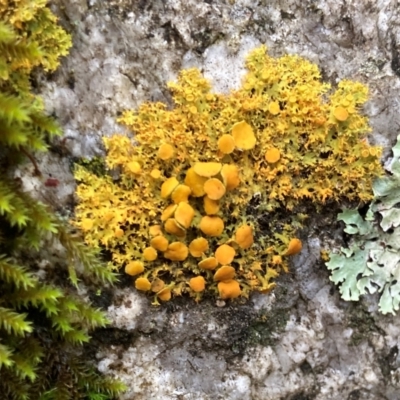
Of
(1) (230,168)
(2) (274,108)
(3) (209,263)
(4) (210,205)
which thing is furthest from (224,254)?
(2) (274,108)

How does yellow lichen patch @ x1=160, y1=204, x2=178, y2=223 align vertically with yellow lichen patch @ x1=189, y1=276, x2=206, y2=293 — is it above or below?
above

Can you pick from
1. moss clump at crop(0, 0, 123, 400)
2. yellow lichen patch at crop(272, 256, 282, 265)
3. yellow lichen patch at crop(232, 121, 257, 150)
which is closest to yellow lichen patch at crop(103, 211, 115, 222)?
moss clump at crop(0, 0, 123, 400)

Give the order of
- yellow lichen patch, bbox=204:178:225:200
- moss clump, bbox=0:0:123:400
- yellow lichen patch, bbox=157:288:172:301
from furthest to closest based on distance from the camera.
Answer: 1. yellow lichen patch, bbox=157:288:172:301
2. yellow lichen patch, bbox=204:178:225:200
3. moss clump, bbox=0:0:123:400

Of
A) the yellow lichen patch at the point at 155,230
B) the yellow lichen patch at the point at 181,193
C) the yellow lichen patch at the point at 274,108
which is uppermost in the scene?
the yellow lichen patch at the point at 274,108

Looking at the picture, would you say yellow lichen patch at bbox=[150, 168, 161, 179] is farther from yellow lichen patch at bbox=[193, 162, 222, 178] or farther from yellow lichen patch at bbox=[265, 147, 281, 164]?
yellow lichen patch at bbox=[265, 147, 281, 164]

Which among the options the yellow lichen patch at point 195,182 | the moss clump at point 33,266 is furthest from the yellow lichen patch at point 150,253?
the yellow lichen patch at point 195,182

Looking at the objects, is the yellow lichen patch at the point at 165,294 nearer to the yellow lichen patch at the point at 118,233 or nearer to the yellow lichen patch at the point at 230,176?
the yellow lichen patch at the point at 118,233
